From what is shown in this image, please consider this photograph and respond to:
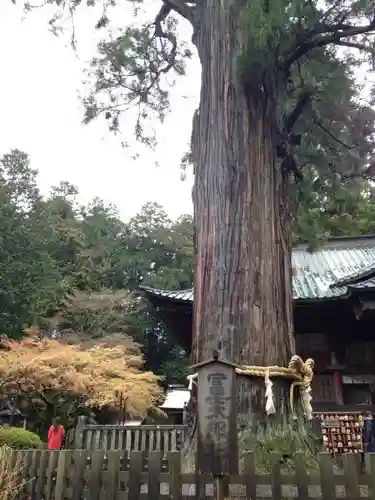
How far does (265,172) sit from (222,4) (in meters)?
1.92

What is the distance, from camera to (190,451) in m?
3.87

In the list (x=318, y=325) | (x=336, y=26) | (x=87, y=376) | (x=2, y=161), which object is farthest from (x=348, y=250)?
(x=2, y=161)

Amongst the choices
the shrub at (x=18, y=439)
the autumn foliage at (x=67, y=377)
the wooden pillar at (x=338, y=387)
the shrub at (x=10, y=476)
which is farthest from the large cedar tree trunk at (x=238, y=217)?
the autumn foliage at (x=67, y=377)

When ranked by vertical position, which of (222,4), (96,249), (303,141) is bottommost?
(303,141)

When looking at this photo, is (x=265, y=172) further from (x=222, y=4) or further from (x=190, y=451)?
(x=190, y=451)

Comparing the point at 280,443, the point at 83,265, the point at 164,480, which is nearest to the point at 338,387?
the point at 280,443

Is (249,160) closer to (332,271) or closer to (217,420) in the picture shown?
(217,420)

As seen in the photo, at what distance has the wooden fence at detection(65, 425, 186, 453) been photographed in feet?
29.7

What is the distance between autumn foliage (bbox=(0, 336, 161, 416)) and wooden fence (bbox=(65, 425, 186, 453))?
139 inches

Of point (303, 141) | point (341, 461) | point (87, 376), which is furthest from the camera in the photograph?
point (87, 376)

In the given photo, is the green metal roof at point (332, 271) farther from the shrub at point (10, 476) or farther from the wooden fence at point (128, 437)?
the shrub at point (10, 476)

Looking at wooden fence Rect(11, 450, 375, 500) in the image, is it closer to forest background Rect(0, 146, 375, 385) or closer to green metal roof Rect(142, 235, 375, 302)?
green metal roof Rect(142, 235, 375, 302)

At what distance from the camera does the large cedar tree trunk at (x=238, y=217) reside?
4137 millimetres

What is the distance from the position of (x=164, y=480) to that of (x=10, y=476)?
139 cm
